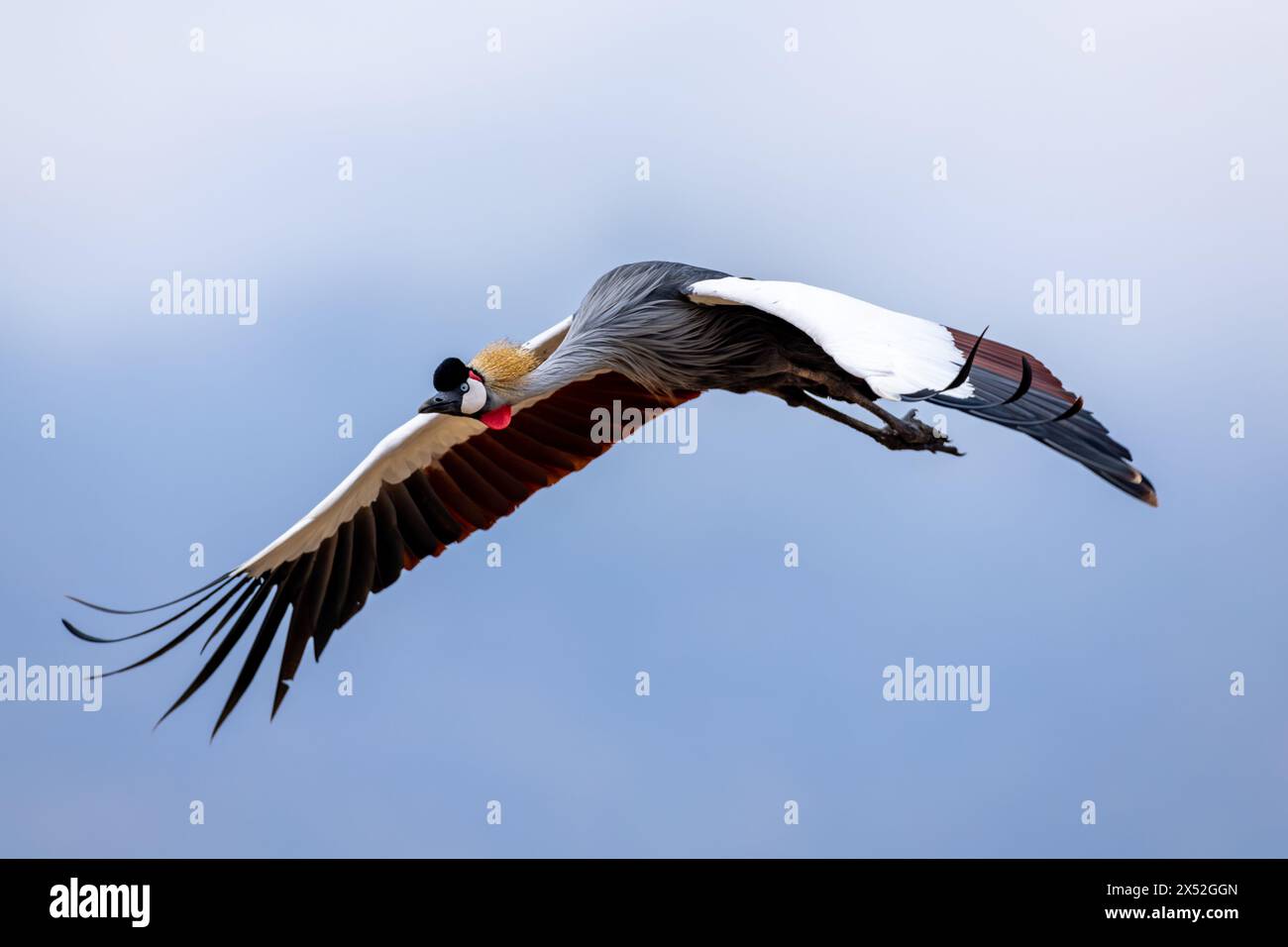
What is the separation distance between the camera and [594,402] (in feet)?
31.4

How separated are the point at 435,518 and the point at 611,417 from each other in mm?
1204

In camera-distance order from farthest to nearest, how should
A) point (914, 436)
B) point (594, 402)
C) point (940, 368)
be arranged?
point (594, 402) < point (914, 436) < point (940, 368)

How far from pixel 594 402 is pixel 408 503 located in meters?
1.27

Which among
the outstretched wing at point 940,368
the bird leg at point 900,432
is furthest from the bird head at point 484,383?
the bird leg at point 900,432

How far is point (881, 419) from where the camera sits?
8.27m

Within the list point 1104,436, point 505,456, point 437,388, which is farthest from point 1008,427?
point 505,456

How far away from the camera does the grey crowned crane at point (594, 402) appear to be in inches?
272

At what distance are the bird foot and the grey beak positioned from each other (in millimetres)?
2204

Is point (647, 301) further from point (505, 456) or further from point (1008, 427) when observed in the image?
point (1008, 427)

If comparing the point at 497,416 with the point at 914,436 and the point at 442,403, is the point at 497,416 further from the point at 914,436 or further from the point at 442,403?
the point at 914,436

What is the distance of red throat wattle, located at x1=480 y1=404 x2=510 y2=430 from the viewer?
8.54 m

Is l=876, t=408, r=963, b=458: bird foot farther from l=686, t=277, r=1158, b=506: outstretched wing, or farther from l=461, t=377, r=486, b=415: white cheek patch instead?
l=461, t=377, r=486, b=415: white cheek patch

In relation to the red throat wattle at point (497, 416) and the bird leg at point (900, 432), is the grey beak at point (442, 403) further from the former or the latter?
the bird leg at point (900, 432)

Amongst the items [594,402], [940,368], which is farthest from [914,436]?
[594,402]
